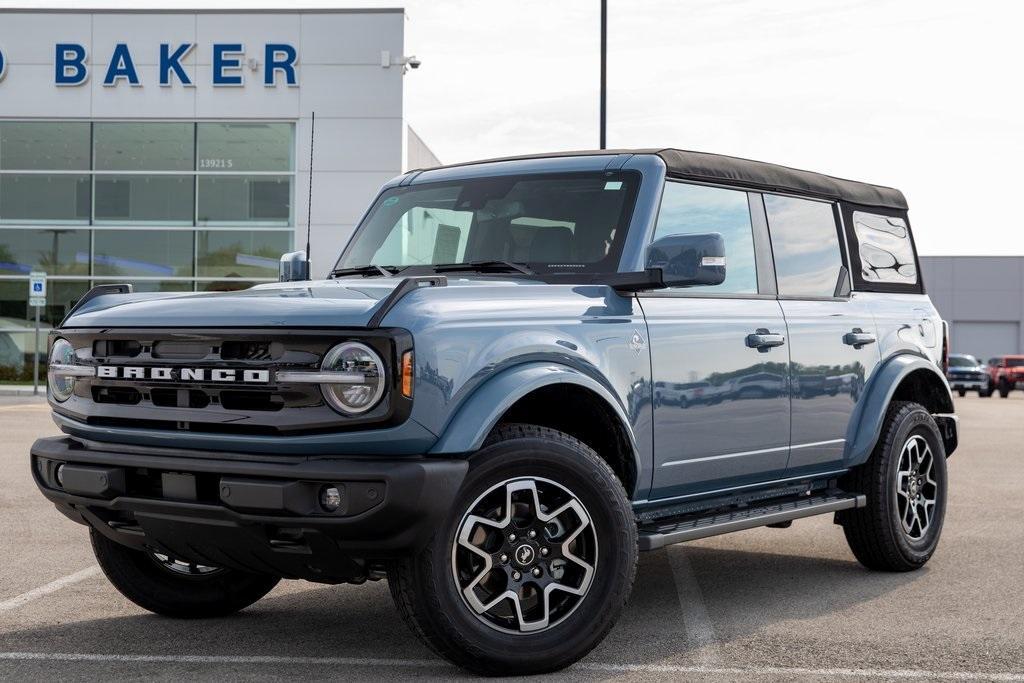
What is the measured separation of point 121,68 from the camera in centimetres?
2955

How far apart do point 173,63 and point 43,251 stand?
5154 millimetres

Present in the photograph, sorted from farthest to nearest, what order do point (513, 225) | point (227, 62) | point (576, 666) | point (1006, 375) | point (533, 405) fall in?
point (1006, 375)
point (227, 62)
point (513, 225)
point (533, 405)
point (576, 666)

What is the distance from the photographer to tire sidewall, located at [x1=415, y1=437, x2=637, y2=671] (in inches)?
180

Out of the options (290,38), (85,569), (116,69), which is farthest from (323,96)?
(85,569)

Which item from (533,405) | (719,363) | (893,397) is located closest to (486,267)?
(533,405)

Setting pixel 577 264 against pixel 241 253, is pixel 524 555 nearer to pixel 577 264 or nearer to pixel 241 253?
pixel 577 264

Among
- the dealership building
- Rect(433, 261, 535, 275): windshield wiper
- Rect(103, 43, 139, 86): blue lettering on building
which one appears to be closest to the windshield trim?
Rect(433, 261, 535, 275): windshield wiper

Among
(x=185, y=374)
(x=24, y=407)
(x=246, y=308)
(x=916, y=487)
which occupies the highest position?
(x=246, y=308)

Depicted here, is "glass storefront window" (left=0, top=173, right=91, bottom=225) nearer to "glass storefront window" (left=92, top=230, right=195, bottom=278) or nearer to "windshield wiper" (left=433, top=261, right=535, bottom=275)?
"glass storefront window" (left=92, top=230, right=195, bottom=278)

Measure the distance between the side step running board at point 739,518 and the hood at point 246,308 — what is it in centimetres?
147

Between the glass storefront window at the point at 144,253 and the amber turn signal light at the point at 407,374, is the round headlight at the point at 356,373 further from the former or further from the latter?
the glass storefront window at the point at 144,253

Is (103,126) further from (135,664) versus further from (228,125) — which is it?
(135,664)

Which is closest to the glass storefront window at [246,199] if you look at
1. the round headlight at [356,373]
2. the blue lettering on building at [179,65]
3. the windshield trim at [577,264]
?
the blue lettering on building at [179,65]

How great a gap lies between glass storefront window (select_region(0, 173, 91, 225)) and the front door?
85.5 ft
